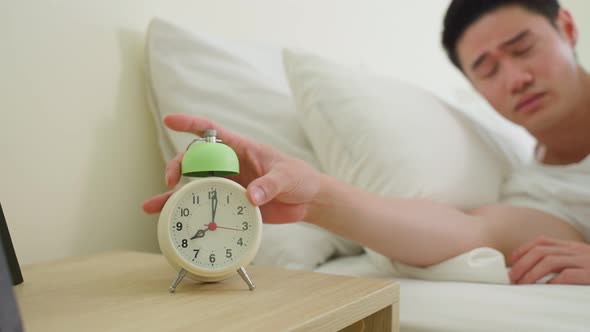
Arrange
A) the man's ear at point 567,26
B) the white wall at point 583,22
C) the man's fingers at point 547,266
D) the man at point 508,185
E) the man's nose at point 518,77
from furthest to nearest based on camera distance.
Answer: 1. the white wall at point 583,22
2. the man's ear at point 567,26
3. the man's nose at point 518,77
4. the man's fingers at point 547,266
5. the man at point 508,185

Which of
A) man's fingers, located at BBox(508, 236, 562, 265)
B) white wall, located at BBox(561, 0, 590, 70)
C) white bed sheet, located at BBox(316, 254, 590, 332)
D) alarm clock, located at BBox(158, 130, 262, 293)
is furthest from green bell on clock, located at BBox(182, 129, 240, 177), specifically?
white wall, located at BBox(561, 0, 590, 70)

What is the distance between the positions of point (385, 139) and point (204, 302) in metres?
0.61

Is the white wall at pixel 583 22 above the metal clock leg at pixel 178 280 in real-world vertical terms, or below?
above

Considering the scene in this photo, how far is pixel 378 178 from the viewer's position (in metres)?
1.07

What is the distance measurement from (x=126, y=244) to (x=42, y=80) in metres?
0.38

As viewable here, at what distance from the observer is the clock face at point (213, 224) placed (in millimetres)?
641

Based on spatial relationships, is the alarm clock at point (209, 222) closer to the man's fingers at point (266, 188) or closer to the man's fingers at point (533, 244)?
the man's fingers at point (266, 188)

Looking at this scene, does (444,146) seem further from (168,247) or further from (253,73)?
(168,247)

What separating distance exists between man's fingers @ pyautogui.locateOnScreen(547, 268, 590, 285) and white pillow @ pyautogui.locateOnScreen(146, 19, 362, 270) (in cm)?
44

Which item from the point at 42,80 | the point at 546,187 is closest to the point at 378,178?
the point at 546,187

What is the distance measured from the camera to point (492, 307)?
2.41ft

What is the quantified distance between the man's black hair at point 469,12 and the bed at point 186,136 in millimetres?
201

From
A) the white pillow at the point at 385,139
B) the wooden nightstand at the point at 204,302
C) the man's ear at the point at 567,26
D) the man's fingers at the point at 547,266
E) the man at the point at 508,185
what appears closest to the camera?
the wooden nightstand at the point at 204,302

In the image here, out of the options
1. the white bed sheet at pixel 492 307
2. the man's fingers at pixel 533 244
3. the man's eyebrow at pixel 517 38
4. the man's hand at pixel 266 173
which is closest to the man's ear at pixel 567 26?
the man's eyebrow at pixel 517 38
